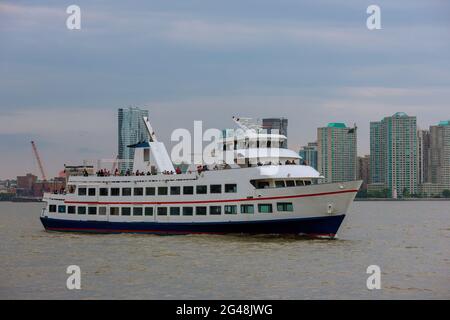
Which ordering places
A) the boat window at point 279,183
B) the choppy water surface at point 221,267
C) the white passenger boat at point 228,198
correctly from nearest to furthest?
the choppy water surface at point 221,267, the white passenger boat at point 228,198, the boat window at point 279,183

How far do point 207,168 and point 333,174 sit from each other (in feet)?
463

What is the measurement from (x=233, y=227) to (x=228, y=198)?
219 cm

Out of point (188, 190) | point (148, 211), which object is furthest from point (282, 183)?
point (148, 211)

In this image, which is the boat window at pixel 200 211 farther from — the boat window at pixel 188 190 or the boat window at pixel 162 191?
the boat window at pixel 162 191

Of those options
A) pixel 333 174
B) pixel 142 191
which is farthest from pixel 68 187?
pixel 333 174

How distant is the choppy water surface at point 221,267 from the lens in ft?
102

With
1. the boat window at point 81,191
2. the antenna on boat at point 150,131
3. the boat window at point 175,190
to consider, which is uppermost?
the antenna on boat at point 150,131

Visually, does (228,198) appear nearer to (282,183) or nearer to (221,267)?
(282,183)

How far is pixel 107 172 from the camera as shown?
6019cm

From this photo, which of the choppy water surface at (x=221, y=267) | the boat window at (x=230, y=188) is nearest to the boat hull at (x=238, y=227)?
the choppy water surface at (x=221, y=267)

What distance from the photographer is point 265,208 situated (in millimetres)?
48969

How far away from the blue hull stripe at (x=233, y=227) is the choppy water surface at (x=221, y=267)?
2.29ft

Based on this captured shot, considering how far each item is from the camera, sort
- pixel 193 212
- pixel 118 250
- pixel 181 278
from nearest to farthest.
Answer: pixel 181 278 < pixel 118 250 < pixel 193 212
